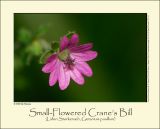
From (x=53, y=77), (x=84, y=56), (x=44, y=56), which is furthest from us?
(x=84, y=56)

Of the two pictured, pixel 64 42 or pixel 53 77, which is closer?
pixel 64 42

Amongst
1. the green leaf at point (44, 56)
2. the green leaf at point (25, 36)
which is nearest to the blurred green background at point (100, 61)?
the green leaf at point (25, 36)

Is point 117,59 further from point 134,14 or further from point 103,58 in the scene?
point 134,14

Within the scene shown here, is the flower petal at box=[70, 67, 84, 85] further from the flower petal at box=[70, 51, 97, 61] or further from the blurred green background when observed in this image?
the blurred green background

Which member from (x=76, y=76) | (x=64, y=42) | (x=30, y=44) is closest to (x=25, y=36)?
(x=30, y=44)

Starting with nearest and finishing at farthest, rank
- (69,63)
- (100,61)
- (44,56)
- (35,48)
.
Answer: (44,56), (69,63), (35,48), (100,61)

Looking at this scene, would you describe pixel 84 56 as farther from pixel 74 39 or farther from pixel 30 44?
pixel 30 44

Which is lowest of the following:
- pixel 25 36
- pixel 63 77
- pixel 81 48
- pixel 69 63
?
pixel 63 77

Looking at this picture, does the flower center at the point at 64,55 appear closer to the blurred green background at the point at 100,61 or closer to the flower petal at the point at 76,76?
the flower petal at the point at 76,76
